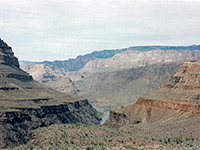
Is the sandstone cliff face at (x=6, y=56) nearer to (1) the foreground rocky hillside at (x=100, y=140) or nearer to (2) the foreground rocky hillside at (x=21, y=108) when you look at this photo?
(2) the foreground rocky hillside at (x=21, y=108)

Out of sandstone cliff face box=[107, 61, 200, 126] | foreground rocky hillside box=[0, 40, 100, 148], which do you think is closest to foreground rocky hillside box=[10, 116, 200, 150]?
foreground rocky hillside box=[0, 40, 100, 148]

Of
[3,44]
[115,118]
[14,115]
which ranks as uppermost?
[3,44]

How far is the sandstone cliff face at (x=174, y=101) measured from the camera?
13750 cm

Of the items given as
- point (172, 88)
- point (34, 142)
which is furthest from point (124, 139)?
point (172, 88)

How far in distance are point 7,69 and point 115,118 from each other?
2252 inches

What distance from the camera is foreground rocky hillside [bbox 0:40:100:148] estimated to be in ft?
335

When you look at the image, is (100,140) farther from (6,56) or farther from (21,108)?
(6,56)

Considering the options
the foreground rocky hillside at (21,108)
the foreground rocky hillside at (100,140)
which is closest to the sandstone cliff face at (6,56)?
the foreground rocky hillside at (21,108)

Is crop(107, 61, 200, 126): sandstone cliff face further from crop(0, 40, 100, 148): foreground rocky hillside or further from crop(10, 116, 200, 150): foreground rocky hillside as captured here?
crop(10, 116, 200, 150): foreground rocky hillside

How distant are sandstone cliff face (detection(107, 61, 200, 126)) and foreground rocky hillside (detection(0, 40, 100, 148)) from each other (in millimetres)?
32440

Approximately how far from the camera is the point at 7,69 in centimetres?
17350

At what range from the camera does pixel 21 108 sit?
122562mm

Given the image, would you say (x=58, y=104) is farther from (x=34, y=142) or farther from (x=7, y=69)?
(x=34, y=142)

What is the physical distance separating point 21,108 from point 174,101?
6180 cm
